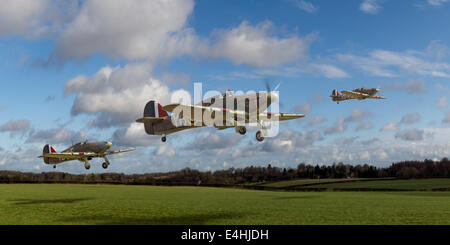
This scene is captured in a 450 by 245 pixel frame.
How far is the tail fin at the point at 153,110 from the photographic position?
4728cm

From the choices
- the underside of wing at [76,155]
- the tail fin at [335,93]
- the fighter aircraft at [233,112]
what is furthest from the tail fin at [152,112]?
the tail fin at [335,93]

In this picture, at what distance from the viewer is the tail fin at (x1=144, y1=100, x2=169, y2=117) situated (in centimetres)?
4728

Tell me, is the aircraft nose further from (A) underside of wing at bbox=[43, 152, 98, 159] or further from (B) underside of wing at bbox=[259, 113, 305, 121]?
(A) underside of wing at bbox=[43, 152, 98, 159]

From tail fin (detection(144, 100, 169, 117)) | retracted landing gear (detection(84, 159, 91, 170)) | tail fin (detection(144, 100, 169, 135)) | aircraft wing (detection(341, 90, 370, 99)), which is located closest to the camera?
tail fin (detection(144, 100, 169, 135))

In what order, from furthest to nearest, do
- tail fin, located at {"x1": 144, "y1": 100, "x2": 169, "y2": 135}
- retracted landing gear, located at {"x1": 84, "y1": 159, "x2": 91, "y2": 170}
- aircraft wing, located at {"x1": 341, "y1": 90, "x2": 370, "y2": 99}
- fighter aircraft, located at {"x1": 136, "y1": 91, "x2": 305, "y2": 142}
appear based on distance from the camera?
aircraft wing, located at {"x1": 341, "y1": 90, "x2": 370, "y2": 99} → retracted landing gear, located at {"x1": 84, "y1": 159, "x2": 91, "y2": 170} → tail fin, located at {"x1": 144, "y1": 100, "x2": 169, "y2": 135} → fighter aircraft, located at {"x1": 136, "y1": 91, "x2": 305, "y2": 142}

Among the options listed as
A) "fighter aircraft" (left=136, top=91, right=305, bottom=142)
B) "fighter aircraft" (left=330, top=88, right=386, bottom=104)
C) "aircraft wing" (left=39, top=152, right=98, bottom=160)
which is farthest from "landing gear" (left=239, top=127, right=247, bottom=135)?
"fighter aircraft" (left=330, top=88, right=386, bottom=104)

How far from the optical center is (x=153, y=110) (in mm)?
47562

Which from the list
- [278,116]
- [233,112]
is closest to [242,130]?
[233,112]

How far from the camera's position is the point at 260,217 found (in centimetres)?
3119

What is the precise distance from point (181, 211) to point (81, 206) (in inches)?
402

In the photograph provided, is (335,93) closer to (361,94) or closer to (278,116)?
(361,94)

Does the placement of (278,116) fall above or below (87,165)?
above
